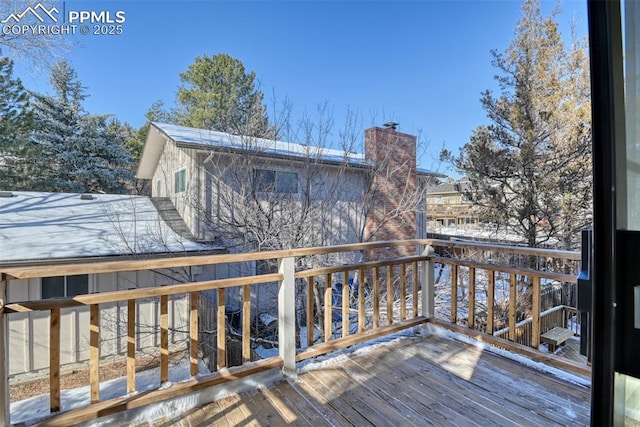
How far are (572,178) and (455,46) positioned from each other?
4030mm

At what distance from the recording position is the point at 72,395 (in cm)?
455

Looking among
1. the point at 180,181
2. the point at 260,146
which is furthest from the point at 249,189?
the point at 180,181

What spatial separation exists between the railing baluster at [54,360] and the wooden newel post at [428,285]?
3.04 m

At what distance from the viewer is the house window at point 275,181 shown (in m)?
6.22

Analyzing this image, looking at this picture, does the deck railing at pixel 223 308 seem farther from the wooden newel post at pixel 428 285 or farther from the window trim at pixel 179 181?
the window trim at pixel 179 181

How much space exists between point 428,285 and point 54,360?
3116 mm

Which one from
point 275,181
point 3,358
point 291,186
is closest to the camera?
point 3,358

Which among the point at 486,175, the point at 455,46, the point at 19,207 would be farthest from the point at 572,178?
the point at 19,207

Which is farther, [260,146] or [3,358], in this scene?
[260,146]

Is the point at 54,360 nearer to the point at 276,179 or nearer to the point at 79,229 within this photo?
the point at 276,179

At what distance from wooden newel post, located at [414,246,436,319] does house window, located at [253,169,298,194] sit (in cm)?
366

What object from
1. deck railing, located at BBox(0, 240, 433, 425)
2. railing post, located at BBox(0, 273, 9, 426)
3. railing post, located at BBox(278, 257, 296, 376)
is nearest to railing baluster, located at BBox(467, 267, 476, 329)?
deck railing, located at BBox(0, 240, 433, 425)

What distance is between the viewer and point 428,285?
3.41 m

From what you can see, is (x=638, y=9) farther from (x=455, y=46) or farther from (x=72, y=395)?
(x=455, y=46)
